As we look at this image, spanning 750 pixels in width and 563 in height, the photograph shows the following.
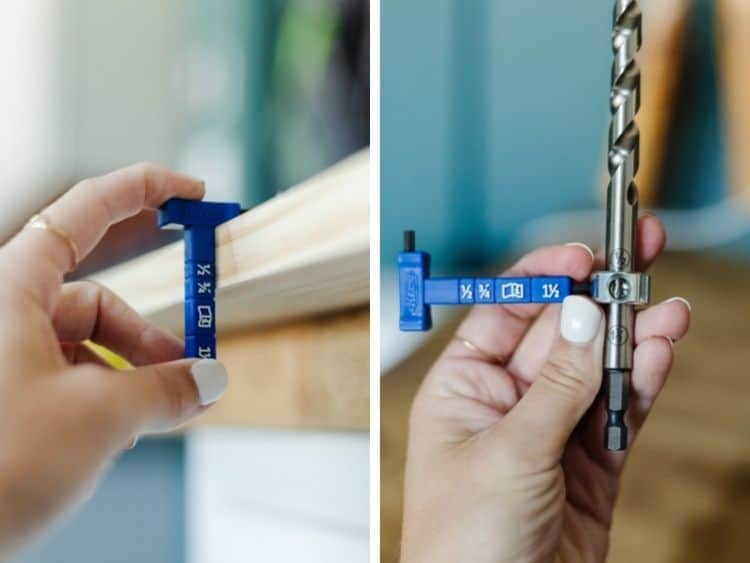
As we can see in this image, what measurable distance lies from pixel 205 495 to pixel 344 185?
46cm

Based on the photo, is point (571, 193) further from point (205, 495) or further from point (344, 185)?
point (205, 495)

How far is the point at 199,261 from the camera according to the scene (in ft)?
2.41

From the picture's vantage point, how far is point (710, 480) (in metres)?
0.64

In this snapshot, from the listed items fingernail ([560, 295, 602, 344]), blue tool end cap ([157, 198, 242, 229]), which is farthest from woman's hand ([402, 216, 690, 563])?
blue tool end cap ([157, 198, 242, 229])

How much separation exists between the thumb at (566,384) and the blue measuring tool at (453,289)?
0.05 ft

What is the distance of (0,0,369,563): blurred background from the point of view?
2.85 ft

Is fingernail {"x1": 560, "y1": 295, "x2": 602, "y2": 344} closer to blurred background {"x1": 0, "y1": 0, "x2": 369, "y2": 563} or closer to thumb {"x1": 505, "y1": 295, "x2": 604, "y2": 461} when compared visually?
thumb {"x1": 505, "y1": 295, "x2": 604, "y2": 461}

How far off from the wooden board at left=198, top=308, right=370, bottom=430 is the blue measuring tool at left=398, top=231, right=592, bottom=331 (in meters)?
0.08

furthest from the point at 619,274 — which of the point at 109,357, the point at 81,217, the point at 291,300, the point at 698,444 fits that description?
the point at 109,357

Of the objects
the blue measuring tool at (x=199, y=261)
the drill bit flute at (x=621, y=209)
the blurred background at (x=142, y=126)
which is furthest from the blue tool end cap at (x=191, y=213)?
the drill bit flute at (x=621, y=209)

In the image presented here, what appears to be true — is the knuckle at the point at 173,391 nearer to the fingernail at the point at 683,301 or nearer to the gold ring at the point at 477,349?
the gold ring at the point at 477,349

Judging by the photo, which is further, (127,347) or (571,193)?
(127,347)

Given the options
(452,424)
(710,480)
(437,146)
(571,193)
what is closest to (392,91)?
(437,146)

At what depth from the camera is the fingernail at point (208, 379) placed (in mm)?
643
